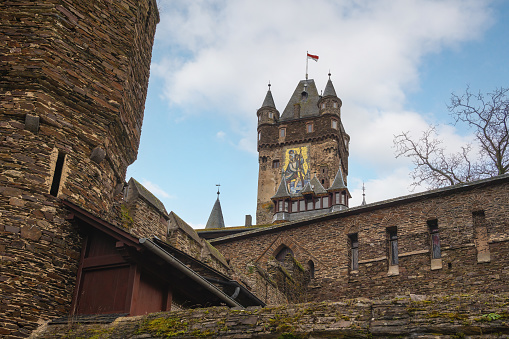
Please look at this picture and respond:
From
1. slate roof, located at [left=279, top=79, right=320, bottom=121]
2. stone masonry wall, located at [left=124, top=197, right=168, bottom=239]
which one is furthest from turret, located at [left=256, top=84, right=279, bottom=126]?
stone masonry wall, located at [left=124, top=197, right=168, bottom=239]

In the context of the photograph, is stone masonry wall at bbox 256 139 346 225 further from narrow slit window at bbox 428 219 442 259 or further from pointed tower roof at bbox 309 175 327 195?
narrow slit window at bbox 428 219 442 259

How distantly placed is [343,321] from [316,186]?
4662 cm

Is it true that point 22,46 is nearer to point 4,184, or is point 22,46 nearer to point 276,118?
point 4,184

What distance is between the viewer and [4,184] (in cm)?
1042

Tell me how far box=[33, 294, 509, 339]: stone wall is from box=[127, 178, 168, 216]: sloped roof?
23.2 feet

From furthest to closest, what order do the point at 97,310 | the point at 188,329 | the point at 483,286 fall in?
the point at 483,286 → the point at 97,310 → the point at 188,329

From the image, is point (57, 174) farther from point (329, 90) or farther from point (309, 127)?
point (329, 90)

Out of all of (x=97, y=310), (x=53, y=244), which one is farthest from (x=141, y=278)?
(x=53, y=244)

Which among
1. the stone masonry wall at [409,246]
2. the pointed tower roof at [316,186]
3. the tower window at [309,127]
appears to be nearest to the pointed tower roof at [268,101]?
the tower window at [309,127]

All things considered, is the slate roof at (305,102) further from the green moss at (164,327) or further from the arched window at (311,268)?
the green moss at (164,327)

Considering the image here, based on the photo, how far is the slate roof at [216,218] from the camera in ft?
184

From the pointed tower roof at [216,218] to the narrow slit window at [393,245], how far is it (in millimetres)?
34559

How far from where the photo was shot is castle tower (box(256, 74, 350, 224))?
190ft

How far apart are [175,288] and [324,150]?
49.0m
